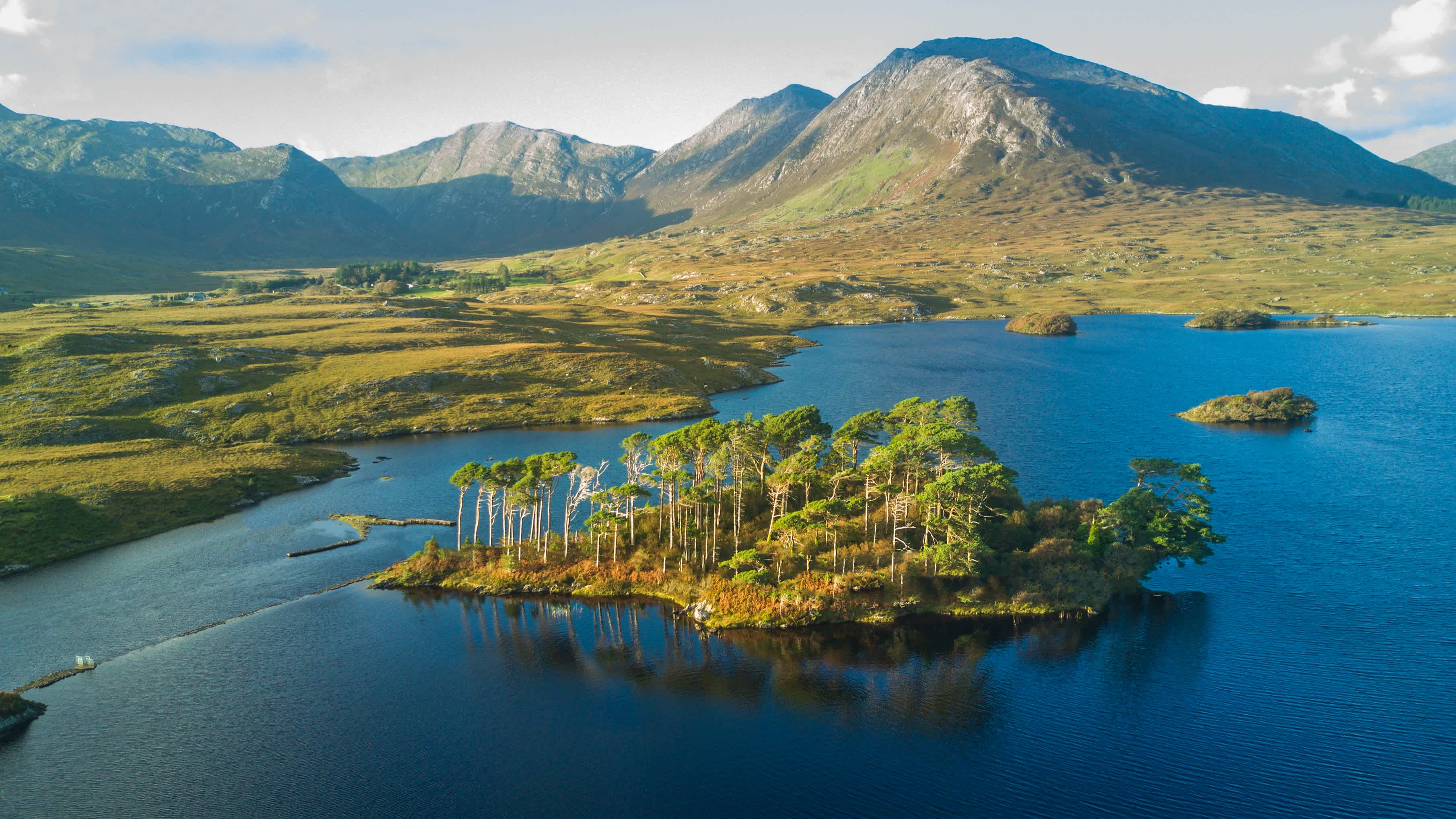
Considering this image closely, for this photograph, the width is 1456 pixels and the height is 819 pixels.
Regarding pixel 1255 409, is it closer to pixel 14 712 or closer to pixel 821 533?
pixel 821 533

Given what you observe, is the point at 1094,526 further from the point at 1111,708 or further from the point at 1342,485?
the point at 1342,485

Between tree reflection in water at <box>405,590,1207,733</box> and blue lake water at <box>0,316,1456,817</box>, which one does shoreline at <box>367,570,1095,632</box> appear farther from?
blue lake water at <box>0,316,1456,817</box>

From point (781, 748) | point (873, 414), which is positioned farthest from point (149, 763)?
point (873, 414)

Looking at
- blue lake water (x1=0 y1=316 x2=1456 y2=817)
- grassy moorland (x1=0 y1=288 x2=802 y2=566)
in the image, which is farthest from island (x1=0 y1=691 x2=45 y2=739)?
grassy moorland (x1=0 y1=288 x2=802 y2=566)

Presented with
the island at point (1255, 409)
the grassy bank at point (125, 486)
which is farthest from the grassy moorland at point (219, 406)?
the island at point (1255, 409)

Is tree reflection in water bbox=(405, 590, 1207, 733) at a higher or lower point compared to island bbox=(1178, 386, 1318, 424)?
lower

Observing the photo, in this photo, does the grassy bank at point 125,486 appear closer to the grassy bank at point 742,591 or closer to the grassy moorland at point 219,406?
the grassy moorland at point 219,406
